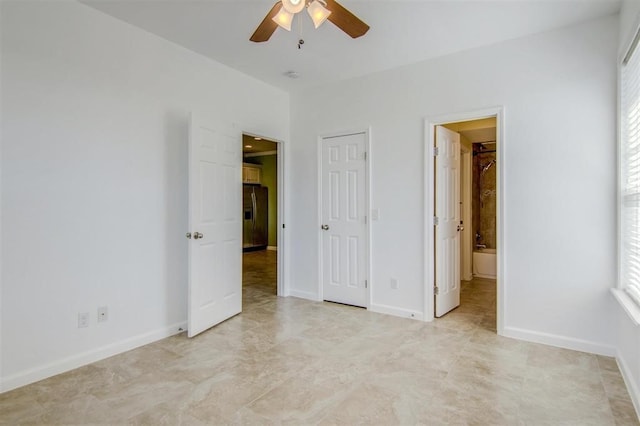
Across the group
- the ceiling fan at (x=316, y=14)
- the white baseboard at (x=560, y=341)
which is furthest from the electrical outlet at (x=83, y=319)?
the white baseboard at (x=560, y=341)

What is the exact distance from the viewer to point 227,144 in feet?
11.9

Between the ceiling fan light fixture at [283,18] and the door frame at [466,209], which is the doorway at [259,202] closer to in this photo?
the door frame at [466,209]

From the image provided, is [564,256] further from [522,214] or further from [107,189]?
[107,189]

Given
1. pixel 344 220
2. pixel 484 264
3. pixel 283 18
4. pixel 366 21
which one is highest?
pixel 366 21

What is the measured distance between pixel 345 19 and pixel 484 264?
4.68 metres

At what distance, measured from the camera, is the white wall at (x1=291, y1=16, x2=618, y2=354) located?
2803mm

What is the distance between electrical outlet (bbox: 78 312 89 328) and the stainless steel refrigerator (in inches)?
235

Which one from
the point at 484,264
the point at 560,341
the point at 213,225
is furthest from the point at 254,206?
the point at 560,341

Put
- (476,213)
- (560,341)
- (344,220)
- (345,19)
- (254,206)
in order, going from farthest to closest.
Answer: (254,206), (476,213), (344,220), (560,341), (345,19)

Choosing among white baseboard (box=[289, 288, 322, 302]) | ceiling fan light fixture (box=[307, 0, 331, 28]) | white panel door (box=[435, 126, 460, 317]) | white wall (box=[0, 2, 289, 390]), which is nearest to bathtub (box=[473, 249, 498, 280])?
white panel door (box=[435, 126, 460, 317])

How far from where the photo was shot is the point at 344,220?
4227 mm

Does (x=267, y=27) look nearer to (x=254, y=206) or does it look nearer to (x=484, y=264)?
(x=484, y=264)

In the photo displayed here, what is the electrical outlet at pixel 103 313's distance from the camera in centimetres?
276

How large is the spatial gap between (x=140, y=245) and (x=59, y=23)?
1689 millimetres
